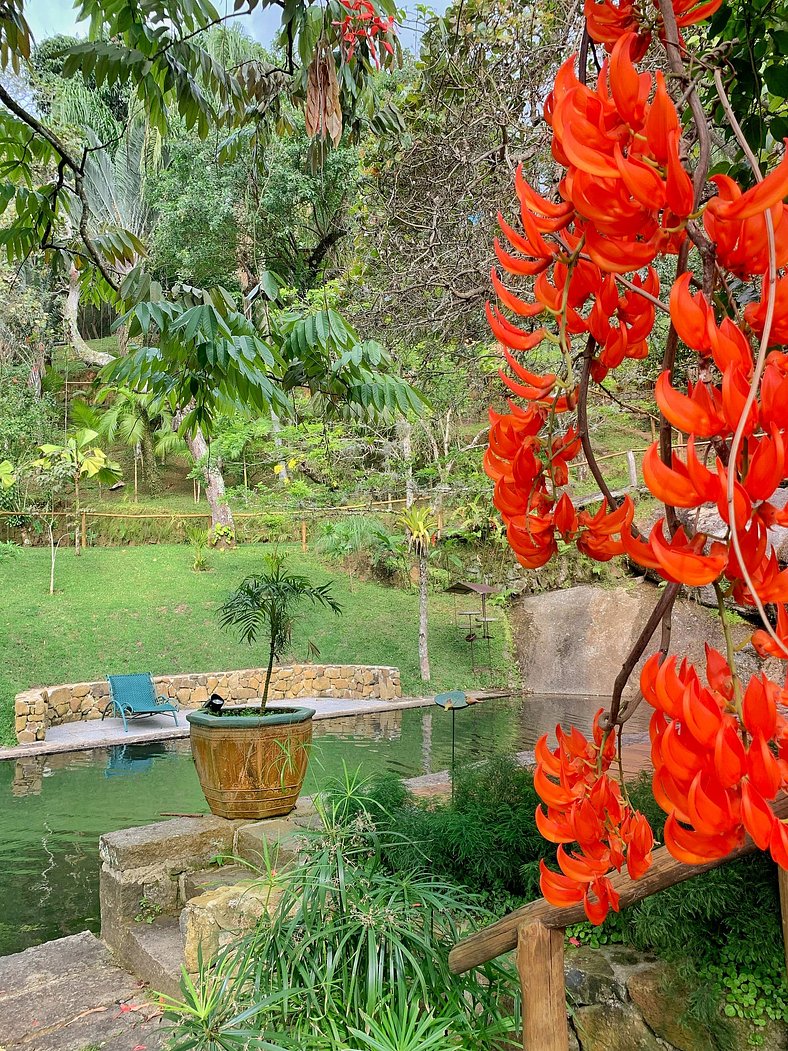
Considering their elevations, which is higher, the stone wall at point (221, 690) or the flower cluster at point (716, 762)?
the flower cluster at point (716, 762)

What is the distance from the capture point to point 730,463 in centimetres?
41

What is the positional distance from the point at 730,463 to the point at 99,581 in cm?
1727

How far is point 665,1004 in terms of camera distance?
8.89ft

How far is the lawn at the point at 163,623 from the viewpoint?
13.7m

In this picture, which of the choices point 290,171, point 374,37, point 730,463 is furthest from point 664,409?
point 290,171

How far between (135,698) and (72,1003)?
28.2 ft

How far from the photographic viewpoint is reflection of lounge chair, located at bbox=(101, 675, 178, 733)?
1176 centimetres

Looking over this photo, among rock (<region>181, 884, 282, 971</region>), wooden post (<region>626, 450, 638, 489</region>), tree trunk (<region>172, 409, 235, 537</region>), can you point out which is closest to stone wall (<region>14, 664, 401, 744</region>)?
wooden post (<region>626, 450, 638, 489</region>)

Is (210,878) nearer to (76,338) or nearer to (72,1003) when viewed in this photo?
(72,1003)

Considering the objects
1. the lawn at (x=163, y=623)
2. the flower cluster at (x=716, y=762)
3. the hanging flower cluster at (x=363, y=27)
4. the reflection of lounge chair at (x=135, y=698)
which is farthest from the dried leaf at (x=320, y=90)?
the lawn at (x=163, y=623)

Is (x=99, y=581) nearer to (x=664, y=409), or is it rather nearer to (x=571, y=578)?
(x=571, y=578)

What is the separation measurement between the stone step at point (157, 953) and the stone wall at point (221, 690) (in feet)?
24.9

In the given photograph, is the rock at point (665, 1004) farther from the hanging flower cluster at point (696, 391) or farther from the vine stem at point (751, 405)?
the vine stem at point (751, 405)

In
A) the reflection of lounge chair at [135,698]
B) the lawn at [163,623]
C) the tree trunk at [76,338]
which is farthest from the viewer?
the tree trunk at [76,338]
